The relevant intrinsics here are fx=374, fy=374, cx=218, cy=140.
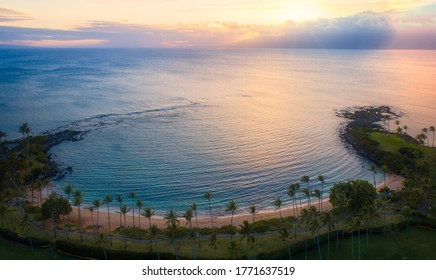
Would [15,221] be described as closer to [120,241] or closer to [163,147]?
[120,241]

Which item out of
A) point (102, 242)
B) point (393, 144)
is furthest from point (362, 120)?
point (102, 242)

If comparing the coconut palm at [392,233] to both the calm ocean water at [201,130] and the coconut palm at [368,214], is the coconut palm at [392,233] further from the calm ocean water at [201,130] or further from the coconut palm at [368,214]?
the calm ocean water at [201,130]

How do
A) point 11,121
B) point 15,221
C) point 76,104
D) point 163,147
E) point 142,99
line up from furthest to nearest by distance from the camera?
point 142,99 < point 76,104 < point 11,121 < point 163,147 < point 15,221

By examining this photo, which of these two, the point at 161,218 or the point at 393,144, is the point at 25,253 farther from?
the point at 393,144

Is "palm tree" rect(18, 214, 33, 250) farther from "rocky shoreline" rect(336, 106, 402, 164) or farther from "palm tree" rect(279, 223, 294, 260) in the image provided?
"rocky shoreline" rect(336, 106, 402, 164)

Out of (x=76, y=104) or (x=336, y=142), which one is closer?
(x=336, y=142)

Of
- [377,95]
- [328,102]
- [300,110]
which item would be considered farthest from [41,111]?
[377,95]

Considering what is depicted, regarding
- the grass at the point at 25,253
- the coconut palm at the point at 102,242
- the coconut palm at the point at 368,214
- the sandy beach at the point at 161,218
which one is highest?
the coconut palm at the point at 368,214

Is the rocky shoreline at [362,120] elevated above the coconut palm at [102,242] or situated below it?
above

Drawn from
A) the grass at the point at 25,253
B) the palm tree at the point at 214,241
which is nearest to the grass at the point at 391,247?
the palm tree at the point at 214,241
